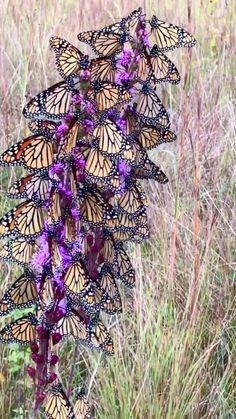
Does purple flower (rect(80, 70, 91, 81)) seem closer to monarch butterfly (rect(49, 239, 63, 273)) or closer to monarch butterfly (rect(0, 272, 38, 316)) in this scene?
monarch butterfly (rect(49, 239, 63, 273))

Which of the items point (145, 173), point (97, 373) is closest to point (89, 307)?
point (145, 173)

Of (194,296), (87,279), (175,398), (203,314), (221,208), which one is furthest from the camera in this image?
(221,208)

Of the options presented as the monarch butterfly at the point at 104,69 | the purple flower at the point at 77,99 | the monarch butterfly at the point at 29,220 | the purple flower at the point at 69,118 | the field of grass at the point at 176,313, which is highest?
the monarch butterfly at the point at 104,69

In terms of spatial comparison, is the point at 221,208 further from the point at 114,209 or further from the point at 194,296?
the point at 114,209

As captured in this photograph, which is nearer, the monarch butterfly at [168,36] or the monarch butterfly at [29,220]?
the monarch butterfly at [29,220]

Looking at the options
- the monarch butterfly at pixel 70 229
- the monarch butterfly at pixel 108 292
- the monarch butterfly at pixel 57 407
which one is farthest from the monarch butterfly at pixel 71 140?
the monarch butterfly at pixel 57 407

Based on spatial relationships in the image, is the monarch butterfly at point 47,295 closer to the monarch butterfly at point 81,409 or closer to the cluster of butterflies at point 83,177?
the cluster of butterflies at point 83,177
